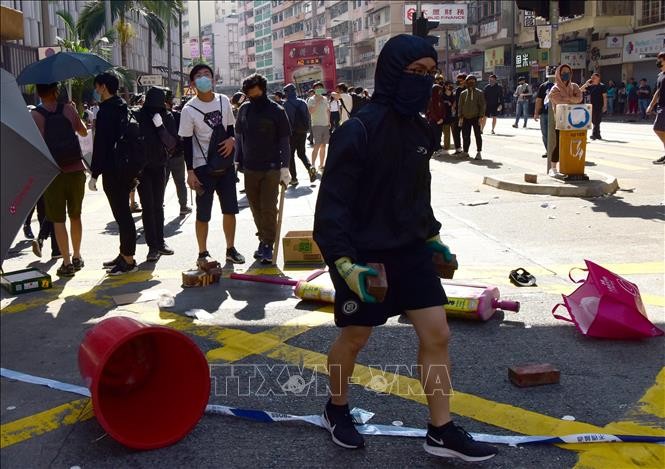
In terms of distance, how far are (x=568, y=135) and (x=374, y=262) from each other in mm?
9554

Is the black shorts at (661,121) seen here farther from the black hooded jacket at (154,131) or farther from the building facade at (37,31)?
the building facade at (37,31)

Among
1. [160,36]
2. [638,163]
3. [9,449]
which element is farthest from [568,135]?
[160,36]

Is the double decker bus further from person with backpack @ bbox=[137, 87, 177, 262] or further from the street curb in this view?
person with backpack @ bbox=[137, 87, 177, 262]

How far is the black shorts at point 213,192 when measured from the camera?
727 cm

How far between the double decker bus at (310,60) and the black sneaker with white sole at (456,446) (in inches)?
1368

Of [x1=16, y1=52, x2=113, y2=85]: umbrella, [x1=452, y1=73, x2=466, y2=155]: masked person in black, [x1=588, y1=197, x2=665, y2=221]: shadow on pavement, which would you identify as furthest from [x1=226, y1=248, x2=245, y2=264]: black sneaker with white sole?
[x1=452, y1=73, x2=466, y2=155]: masked person in black

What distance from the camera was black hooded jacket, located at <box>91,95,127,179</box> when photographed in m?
7.38

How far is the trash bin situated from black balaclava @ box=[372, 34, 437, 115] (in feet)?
30.5

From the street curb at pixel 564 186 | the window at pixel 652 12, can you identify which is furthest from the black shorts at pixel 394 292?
the window at pixel 652 12

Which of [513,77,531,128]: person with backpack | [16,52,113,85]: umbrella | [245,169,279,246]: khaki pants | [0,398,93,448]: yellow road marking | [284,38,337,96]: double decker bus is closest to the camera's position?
[0,398,93,448]: yellow road marking

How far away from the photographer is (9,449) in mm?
3580

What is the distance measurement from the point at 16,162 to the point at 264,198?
5206 millimetres

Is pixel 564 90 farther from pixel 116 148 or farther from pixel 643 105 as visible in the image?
pixel 643 105

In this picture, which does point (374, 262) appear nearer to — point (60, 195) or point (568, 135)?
point (60, 195)
